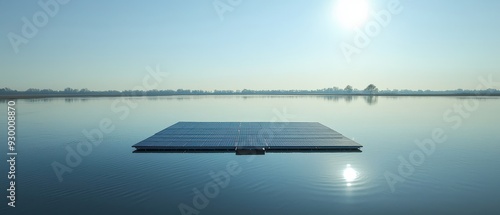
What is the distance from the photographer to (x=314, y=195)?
29.7 metres

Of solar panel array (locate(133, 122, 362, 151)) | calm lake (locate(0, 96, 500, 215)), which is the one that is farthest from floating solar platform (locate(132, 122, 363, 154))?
calm lake (locate(0, 96, 500, 215))

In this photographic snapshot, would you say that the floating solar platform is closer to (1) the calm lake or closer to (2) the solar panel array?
(2) the solar panel array

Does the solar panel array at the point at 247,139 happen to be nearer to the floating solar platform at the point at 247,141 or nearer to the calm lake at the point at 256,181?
the floating solar platform at the point at 247,141

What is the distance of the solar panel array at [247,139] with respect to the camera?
48.3m

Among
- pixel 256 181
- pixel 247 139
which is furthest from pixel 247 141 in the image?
pixel 256 181

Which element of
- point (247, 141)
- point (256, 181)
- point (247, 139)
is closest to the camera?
point (256, 181)

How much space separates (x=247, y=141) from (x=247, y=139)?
201cm

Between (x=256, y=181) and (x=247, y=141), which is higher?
(x=247, y=141)

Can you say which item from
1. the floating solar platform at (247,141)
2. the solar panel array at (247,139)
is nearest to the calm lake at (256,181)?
the floating solar platform at (247,141)

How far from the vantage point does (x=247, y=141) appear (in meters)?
52.1

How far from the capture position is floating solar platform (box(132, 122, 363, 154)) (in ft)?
157

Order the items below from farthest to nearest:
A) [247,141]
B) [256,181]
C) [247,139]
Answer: [247,139], [247,141], [256,181]

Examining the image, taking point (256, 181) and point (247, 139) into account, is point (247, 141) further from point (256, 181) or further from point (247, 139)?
point (256, 181)

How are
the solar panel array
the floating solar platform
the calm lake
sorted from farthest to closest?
the solar panel array
the floating solar platform
the calm lake
